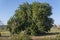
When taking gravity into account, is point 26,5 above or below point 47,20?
above

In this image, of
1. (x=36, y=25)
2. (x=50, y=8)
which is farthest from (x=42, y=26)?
(x=50, y=8)

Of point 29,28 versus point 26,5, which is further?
point 26,5

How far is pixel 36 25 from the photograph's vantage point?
6669 cm

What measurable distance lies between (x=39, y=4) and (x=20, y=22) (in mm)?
8002

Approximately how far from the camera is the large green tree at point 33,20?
6606 centimetres

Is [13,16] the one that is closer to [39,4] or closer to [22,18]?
[22,18]

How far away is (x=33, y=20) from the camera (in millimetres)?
68000

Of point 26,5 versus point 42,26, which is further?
point 26,5

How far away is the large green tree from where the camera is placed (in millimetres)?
66062

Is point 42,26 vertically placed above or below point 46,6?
below

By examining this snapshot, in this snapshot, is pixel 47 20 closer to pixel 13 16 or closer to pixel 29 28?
pixel 29 28

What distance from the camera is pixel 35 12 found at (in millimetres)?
67500

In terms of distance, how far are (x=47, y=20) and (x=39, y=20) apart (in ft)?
9.42

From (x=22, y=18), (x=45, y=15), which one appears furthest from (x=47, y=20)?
(x=22, y=18)
